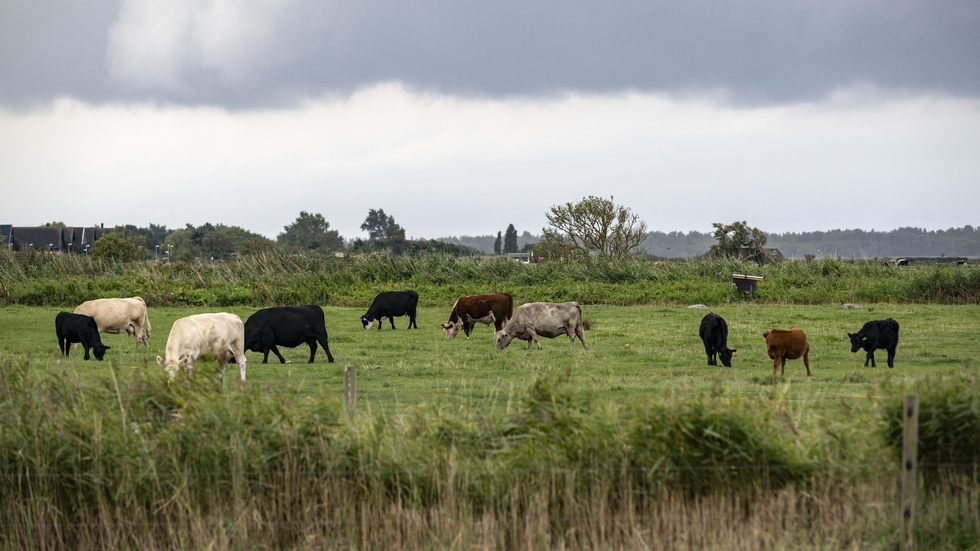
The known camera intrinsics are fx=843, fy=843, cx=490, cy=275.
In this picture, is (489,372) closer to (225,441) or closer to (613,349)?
(613,349)

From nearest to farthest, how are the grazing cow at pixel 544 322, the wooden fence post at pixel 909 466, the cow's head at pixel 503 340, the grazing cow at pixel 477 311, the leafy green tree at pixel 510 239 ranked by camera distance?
the wooden fence post at pixel 909 466
the grazing cow at pixel 544 322
the cow's head at pixel 503 340
the grazing cow at pixel 477 311
the leafy green tree at pixel 510 239

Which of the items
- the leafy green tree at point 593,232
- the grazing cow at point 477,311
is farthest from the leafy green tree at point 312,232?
the grazing cow at point 477,311

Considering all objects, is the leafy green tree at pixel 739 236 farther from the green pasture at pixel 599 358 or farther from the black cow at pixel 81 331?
the black cow at pixel 81 331

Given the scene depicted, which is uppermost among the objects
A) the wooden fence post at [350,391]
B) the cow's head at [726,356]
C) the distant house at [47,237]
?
the distant house at [47,237]

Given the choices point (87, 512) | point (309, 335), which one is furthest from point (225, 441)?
point (309, 335)

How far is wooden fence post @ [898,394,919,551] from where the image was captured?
6715mm

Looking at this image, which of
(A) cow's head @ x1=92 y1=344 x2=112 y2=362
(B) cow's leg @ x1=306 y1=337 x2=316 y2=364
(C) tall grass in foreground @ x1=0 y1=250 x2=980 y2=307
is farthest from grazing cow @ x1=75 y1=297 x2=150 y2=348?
(C) tall grass in foreground @ x1=0 y1=250 x2=980 y2=307

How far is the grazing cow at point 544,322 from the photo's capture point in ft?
72.2

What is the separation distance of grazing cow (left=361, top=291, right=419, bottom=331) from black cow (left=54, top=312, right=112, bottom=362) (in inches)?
378

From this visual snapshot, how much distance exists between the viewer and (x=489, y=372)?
1753cm

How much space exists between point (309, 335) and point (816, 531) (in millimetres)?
14405

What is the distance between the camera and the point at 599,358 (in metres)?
19.6

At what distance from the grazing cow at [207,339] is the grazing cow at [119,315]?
905 centimetres

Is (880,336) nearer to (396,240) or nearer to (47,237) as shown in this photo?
(396,240)
